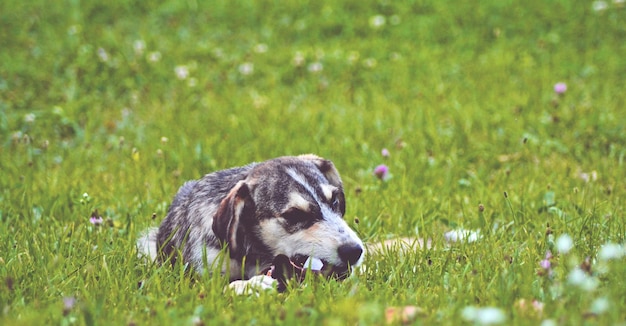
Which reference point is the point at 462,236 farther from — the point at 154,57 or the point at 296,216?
the point at 154,57

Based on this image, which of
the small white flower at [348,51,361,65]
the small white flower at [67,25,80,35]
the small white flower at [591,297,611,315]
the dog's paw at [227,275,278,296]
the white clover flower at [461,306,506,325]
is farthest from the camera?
the small white flower at [67,25,80,35]

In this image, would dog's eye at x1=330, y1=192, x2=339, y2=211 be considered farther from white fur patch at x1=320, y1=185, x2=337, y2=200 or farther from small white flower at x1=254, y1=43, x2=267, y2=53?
small white flower at x1=254, y1=43, x2=267, y2=53

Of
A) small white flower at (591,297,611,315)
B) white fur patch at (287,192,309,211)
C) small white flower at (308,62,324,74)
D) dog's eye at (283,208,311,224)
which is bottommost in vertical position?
small white flower at (308,62,324,74)

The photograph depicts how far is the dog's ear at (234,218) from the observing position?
12.9 ft

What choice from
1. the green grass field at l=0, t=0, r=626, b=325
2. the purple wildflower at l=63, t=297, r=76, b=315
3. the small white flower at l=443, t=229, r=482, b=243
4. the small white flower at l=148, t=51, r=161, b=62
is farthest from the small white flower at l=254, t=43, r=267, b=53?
the purple wildflower at l=63, t=297, r=76, b=315

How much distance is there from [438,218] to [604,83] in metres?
4.25

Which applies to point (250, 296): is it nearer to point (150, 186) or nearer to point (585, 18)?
point (150, 186)

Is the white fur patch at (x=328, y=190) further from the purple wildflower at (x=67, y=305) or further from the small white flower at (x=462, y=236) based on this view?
the purple wildflower at (x=67, y=305)

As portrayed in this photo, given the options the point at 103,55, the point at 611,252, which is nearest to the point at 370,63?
the point at 103,55

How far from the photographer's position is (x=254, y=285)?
138 inches

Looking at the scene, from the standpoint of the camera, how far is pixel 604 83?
8.59 m

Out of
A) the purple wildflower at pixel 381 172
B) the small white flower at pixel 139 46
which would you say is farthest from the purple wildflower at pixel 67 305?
the small white flower at pixel 139 46

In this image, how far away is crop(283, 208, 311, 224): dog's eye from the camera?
3.92 meters

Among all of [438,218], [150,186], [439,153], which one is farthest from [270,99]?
[438,218]
